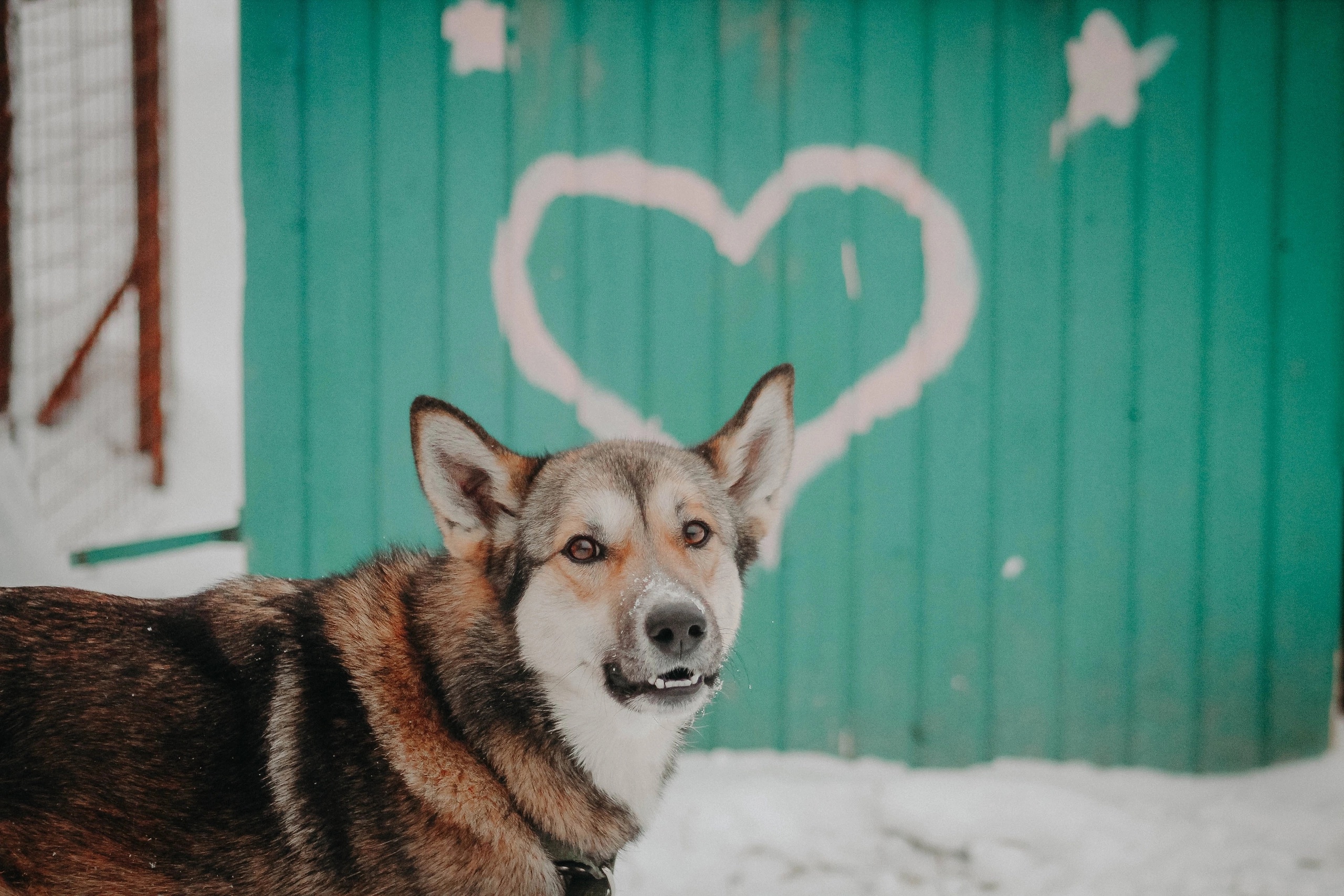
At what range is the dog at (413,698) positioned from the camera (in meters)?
1.62

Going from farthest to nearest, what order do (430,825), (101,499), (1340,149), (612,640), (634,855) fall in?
(101,499), (1340,149), (634,855), (612,640), (430,825)

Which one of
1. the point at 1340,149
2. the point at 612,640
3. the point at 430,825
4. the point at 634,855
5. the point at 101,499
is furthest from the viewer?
the point at 101,499

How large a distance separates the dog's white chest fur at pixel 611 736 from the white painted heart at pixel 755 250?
1.64 meters

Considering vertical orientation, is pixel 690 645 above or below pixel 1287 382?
below

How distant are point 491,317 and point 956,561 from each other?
7.53 ft

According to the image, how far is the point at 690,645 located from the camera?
1.85 m

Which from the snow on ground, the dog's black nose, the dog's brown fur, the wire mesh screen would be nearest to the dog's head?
the dog's black nose

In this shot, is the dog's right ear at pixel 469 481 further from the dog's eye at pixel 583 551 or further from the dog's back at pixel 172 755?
the dog's back at pixel 172 755

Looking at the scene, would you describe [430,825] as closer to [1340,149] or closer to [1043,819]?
[1043,819]

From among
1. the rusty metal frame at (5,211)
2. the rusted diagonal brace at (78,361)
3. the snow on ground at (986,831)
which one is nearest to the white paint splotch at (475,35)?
the rusty metal frame at (5,211)

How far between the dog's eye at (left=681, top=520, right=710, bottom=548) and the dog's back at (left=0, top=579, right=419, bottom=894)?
88 centimetres

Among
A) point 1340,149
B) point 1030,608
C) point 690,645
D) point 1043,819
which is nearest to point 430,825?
point 690,645

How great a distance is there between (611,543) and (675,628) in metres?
0.31

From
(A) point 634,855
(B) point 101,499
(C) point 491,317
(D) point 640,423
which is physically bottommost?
(A) point 634,855
